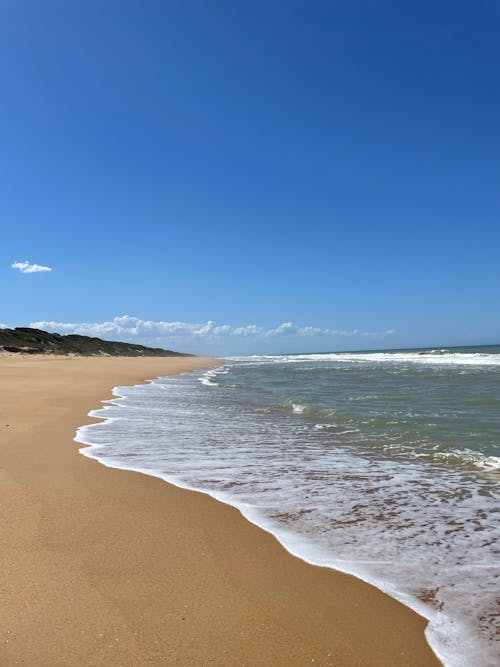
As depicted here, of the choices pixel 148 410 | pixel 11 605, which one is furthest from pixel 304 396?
pixel 11 605

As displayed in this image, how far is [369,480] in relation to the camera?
5629 millimetres

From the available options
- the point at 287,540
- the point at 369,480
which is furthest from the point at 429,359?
the point at 287,540

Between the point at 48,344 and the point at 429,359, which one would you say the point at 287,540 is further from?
the point at 48,344

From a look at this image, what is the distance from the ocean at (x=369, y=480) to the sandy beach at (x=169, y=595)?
0.28 m

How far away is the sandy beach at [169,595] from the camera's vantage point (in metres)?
2.30

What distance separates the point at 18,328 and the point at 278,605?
71.4 m

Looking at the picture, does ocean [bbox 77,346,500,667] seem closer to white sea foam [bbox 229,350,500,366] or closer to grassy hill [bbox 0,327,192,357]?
white sea foam [bbox 229,350,500,366]

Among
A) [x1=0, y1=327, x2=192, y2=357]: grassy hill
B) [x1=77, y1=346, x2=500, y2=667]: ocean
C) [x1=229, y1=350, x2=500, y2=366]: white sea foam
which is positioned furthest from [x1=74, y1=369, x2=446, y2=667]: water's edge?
[x1=0, y1=327, x2=192, y2=357]: grassy hill

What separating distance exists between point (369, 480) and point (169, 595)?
11.3 ft

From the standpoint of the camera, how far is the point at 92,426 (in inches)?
364

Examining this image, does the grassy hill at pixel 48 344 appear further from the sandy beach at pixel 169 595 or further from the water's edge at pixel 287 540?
the sandy beach at pixel 169 595

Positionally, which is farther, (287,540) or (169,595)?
(287,540)

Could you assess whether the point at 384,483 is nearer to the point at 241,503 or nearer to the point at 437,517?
the point at 437,517

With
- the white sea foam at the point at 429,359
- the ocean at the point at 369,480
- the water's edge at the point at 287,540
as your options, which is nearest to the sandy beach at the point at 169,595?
the water's edge at the point at 287,540
